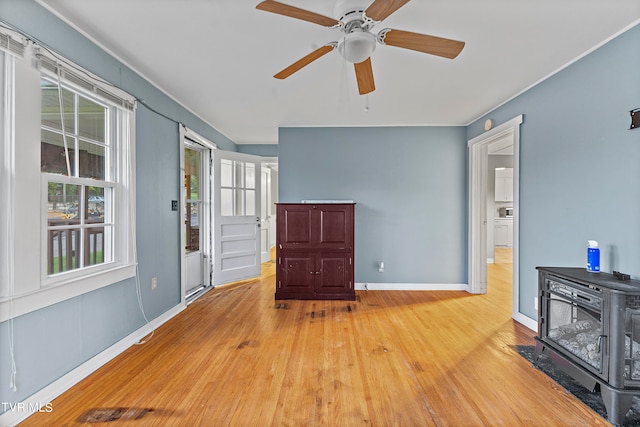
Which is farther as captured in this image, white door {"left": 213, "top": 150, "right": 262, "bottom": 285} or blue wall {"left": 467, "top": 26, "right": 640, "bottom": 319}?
white door {"left": 213, "top": 150, "right": 262, "bottom": 285}

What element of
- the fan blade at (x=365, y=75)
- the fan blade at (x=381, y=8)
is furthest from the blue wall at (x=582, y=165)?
the fan blade at (x=381, y=8)

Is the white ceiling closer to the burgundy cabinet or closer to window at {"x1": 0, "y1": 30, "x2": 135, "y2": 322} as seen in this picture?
window at {"x1": 0, "y1": 30, "x2": 135, "y2": 322}

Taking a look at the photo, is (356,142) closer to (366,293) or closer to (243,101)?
(243,101)

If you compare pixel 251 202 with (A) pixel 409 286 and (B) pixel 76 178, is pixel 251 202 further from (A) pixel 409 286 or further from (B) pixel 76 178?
(A) pixel 409 286

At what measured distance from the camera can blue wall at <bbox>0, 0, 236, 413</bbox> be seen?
157 cm

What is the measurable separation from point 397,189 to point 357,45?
9.06 feet

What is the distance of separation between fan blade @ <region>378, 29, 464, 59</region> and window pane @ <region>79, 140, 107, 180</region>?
225 centimetres

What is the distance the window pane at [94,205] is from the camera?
6.73ft

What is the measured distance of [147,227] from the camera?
2.65m

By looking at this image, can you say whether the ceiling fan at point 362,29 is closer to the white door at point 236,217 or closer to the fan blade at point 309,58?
the fan blade at point 309,58

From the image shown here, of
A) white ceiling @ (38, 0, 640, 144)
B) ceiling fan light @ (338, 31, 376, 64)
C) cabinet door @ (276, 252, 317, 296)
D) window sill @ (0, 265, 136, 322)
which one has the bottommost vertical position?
cabinet door @ (276, 252, 317, 296)

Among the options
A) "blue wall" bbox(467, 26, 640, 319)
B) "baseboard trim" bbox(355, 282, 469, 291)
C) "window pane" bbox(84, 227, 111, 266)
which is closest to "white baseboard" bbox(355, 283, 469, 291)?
"baseboard trim" bbox(355, 282, 469, 291)

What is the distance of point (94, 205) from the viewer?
2115 mm

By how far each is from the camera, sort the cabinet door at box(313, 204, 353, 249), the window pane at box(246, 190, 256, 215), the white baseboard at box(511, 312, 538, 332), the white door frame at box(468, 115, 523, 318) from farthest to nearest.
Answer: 1. the window pane at box(246, 190, 256, 215)
2. the white door frame at box(468, 115, 523, 318)
3. the cabinet door at box(313, 204, 353, 249)
4. the white baseboard at box(511, 312, 538, 332)
